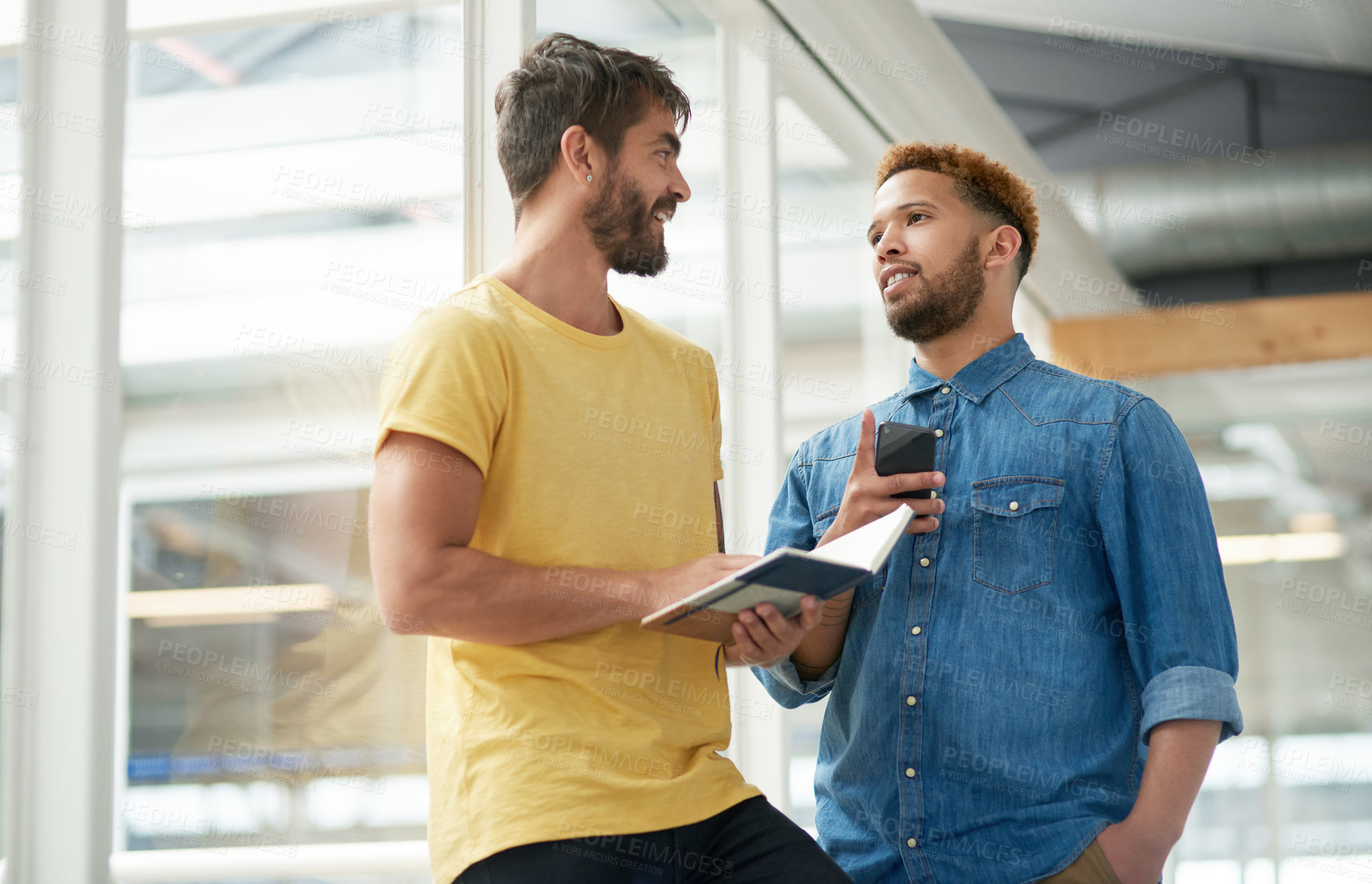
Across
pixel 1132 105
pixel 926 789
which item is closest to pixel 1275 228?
pixel 1132 105

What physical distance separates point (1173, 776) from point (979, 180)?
92cm

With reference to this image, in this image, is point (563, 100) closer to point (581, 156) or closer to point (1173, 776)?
point (581, 156)

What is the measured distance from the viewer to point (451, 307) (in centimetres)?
146

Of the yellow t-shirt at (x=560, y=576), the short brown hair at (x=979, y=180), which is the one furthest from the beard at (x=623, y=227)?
the short brown hair at (x=979, y=180)


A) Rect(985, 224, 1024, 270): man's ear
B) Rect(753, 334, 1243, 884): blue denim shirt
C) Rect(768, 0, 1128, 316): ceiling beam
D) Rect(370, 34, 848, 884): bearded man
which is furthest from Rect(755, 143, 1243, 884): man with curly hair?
Rect(768, 0, 1128, 316): ceiling beam

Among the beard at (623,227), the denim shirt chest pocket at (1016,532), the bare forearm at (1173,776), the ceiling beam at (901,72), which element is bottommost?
the bare forearm at (1173,776)

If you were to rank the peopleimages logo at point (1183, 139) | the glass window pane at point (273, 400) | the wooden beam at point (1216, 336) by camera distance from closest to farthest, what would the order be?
the glass window pane at point (273, 400) → the wooden beam at point (1216, 336) → the peopleimages logo at point (1183, 139)

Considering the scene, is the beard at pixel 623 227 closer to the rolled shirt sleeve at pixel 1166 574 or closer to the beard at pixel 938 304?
the beard at pixel 938 304

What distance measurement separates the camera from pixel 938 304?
6.06 ft

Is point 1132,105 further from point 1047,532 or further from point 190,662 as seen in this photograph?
point 190,662

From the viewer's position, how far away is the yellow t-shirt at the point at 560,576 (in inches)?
53.1

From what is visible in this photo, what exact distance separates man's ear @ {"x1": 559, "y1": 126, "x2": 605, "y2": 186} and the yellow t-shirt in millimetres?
202

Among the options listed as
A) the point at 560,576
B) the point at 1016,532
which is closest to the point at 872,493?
the point at 1016,532

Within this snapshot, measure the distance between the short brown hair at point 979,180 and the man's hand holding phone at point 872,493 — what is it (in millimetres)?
488
